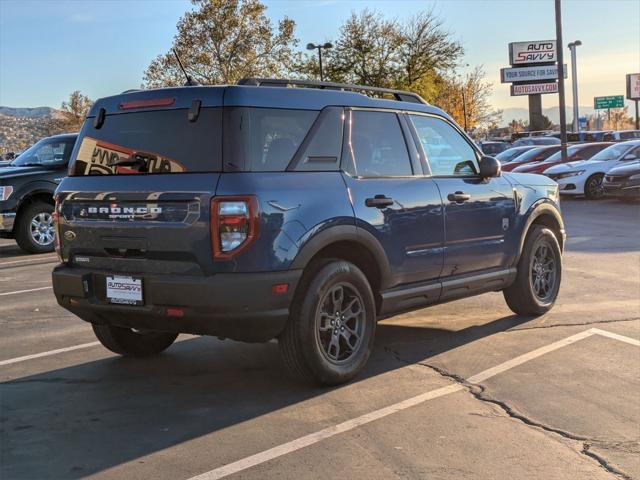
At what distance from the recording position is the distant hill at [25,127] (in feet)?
246

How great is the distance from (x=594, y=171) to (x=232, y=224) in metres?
18.7

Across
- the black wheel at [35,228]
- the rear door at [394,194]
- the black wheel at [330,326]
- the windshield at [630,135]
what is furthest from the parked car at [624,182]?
the windshield at [630,135]

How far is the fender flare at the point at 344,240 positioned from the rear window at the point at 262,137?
50 cm

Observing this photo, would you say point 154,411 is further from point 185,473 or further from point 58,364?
point 58,364

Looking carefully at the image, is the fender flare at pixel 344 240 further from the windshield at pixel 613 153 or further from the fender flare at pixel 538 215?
the windshield at pixel 613 153

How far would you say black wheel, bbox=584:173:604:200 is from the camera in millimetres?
21047

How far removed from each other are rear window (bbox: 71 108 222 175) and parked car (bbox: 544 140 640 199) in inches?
709

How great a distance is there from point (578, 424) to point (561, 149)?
2243 centimetres

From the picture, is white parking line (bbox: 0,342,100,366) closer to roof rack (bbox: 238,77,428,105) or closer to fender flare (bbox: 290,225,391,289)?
fender flare (bbox: 290,225,391,289)

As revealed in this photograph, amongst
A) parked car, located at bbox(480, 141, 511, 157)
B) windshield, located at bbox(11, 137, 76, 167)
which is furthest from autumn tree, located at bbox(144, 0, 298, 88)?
windshield, located at bbox(11, 137, 76, 167)

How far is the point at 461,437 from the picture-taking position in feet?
13.4

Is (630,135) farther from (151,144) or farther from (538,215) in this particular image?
(151,144)

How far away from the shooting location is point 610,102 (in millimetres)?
82875

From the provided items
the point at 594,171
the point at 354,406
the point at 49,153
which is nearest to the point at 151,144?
the point at 354,406
